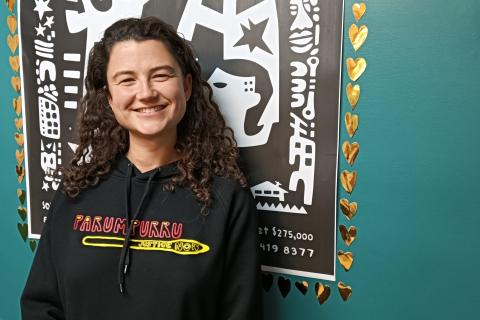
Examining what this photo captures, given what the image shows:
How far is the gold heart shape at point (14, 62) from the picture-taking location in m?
1.43

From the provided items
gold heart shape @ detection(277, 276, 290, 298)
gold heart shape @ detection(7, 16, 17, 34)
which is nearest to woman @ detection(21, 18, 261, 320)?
gold heart shape @ detection(277, 276, 290, 298)

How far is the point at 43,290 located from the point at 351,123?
0.82 metres

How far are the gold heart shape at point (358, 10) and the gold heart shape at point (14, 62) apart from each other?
1.01 m

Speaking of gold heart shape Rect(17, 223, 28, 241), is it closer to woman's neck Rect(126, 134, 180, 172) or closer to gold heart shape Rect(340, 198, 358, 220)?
woman's neck Rect(126, 134, 180, 172)

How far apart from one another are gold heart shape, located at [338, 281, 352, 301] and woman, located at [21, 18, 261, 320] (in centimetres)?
20

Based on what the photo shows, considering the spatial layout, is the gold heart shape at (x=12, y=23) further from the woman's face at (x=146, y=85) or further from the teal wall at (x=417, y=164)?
the teal wall at (x=417, y=164)

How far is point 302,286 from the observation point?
3.78 feet

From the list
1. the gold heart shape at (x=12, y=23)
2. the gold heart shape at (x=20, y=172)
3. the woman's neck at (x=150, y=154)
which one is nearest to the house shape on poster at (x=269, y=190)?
the woman's neck at (x=150, y=154)

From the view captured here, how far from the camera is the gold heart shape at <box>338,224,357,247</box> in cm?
108

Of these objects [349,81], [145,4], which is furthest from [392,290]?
[145,4]

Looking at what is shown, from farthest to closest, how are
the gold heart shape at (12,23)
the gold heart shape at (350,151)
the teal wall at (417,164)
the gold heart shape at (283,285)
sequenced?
the gold heart shape at (12,23) < the gold heart shape at (283,285) < the gold heart shape at (350,151) < the teal wall at (417,164)

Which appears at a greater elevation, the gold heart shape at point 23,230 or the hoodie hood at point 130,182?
the hoodie hood at point 130,182

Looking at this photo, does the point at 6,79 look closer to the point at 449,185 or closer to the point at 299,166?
the point at 299,166

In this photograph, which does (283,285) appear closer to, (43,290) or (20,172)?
(43,290)
